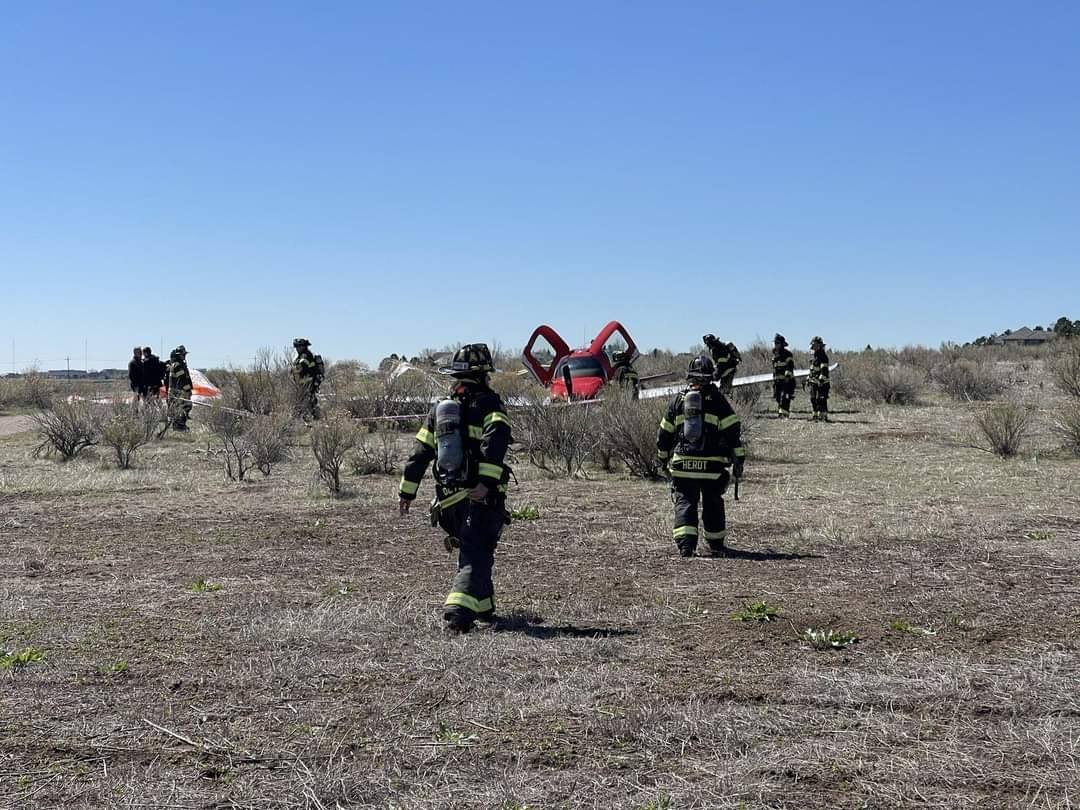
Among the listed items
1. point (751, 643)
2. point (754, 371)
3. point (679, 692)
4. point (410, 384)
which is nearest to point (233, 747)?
point (679, 692)

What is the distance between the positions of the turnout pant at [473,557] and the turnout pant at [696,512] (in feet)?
8.93

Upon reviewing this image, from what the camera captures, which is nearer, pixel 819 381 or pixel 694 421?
pixel 694 421

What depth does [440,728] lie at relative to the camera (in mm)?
4781

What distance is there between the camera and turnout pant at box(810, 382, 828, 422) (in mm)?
22453

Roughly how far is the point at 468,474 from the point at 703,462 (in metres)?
3.07

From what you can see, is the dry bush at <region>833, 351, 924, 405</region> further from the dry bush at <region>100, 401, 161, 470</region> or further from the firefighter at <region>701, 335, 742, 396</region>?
the dry bush at <region>100, 401, 161, 470</region>

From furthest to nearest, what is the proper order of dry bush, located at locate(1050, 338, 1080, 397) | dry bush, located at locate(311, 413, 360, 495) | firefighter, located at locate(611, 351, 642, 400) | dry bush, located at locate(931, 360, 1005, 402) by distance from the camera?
dry bush, located at locate(931, 360, 1005, 402)
dry bush, located at locate(1050, 338, 1080, 397)
firefighter, located at locate(611, 351, 642, 400)
dry bush, located at locate(311, 413, 360, 495)

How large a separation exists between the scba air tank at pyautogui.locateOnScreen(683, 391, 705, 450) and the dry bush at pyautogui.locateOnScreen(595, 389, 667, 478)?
5.15 metres

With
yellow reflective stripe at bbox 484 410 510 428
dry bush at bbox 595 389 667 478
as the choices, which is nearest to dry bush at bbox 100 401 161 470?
dry bush at bbox 595 389 667 478

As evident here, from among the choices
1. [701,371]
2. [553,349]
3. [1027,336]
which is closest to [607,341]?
[553,349]

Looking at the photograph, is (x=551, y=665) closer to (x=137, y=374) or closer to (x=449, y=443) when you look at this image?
(x=449, y=443)

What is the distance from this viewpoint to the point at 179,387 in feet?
72.6

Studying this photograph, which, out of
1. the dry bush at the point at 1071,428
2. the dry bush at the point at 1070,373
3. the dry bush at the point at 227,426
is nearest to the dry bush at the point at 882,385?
the dry bush at the point at 1070,373

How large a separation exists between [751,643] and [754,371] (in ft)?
87.4
